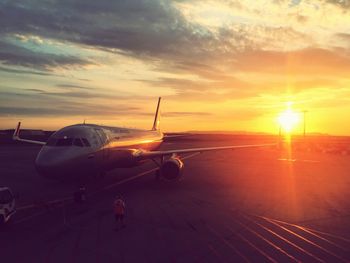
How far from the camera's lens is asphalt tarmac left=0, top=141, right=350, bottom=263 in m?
14.3

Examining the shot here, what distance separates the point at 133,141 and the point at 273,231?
773 inches

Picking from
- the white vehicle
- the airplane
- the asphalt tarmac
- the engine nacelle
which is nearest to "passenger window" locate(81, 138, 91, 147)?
the airplane

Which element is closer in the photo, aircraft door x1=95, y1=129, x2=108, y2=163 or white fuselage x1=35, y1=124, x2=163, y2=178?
white fuselage x1=35, y1=124, x2=163, y2=178

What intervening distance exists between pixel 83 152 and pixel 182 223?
948cm

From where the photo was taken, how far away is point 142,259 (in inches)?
536

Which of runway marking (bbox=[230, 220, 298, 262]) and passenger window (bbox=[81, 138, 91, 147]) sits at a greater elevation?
passenger window (bbox=[81, 138, 91, 147])

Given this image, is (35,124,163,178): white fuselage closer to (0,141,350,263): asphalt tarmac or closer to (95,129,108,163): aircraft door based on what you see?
(95,129,108,163): aircraft door

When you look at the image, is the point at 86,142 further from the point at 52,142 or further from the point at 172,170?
the point at 172,170

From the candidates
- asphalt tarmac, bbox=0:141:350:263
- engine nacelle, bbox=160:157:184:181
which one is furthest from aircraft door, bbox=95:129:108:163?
engine nacelle, bbox=160:157:184:181

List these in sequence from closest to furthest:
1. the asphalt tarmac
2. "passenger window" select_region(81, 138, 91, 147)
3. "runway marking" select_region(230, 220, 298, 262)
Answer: "runway marking" select_region(230, 220, 298, 262), the asphalt tarmac, "passenger window" select_region(81, 138, 91, 147)

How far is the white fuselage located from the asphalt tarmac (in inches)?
83.7

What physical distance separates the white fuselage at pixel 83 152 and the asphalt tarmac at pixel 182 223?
213cm

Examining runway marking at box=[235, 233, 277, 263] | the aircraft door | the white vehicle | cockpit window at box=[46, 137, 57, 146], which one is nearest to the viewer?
runway marking at box=[235, 233, 277, 263]

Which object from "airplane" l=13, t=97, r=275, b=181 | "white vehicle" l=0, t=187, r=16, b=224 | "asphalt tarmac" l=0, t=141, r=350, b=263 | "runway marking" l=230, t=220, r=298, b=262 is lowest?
"asphalt tarmac" l=0, t=141, r=350, b=263
